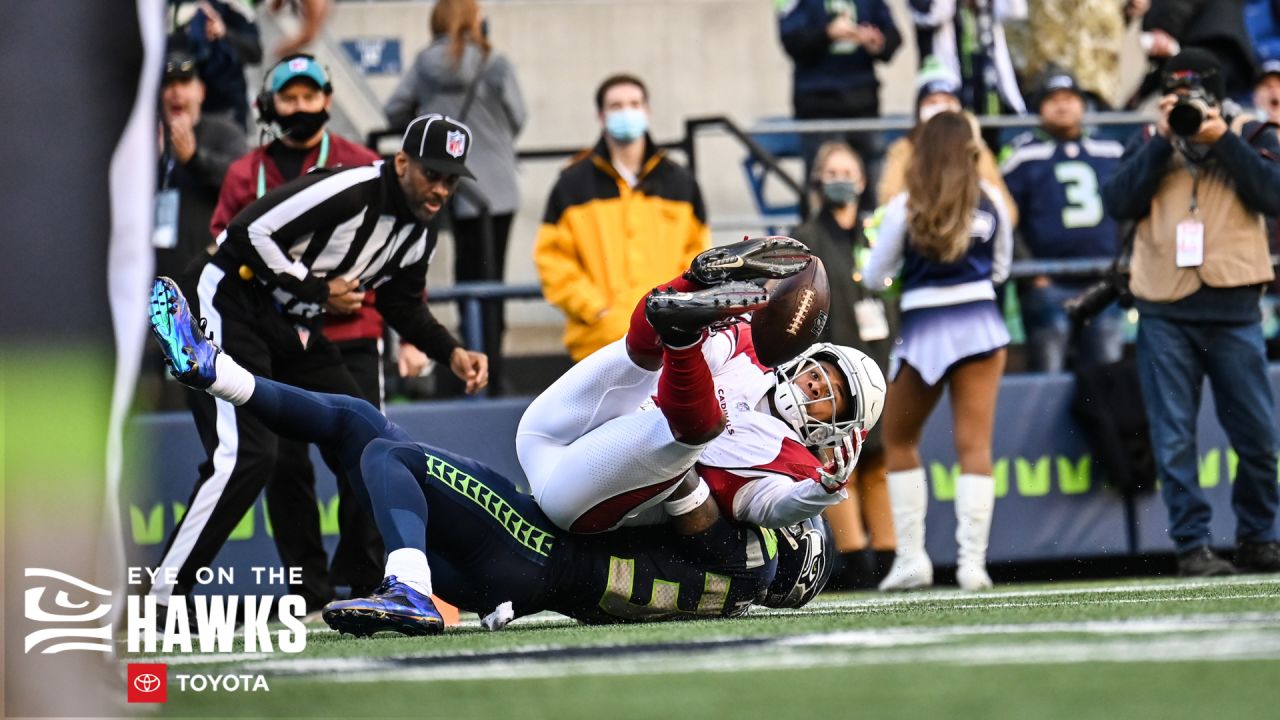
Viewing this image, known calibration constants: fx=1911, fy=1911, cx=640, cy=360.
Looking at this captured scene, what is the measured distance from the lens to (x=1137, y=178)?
7914mm

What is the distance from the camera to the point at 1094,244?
9797mm

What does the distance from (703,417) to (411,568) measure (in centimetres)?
85

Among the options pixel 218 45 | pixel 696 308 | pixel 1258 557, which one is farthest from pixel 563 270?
pixel 696 308

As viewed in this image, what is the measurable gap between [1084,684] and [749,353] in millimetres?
2489

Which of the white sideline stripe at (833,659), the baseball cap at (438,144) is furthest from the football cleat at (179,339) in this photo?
the white sideline stripe at (833,659)

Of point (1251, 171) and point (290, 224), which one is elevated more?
point (1251, 171)

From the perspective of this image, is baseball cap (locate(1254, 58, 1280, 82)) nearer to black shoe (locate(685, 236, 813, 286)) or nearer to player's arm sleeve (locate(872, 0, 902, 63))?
player's arm sleeve (locate(872, 0, 902, 63))

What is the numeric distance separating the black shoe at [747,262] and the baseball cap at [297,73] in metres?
3.06

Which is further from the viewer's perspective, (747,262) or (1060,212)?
(1060,212)

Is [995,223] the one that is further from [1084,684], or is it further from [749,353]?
[1084,684]

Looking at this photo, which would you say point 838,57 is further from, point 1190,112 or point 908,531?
point 908,531

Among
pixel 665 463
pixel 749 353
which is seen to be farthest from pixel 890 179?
pixel 665 463

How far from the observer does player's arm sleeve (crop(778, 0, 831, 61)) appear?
1018cm

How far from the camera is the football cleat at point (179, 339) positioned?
517 centimetres
